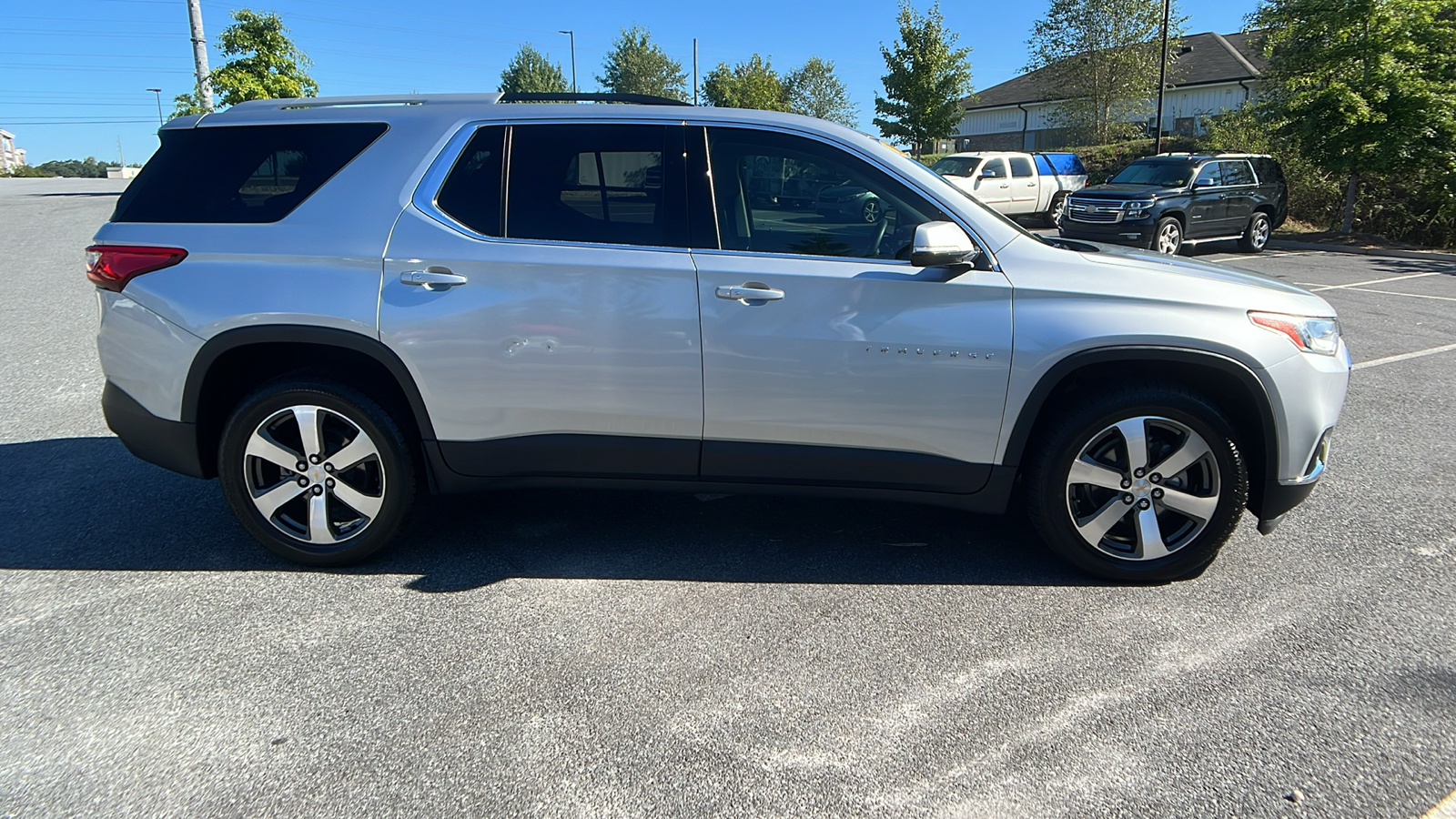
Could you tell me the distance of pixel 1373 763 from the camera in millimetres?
2586

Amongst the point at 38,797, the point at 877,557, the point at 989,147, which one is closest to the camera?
the point at 38,797

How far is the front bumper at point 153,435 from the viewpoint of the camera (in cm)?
376

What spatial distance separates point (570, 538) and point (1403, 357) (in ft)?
25.9

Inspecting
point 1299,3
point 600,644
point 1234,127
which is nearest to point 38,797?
point 600,644

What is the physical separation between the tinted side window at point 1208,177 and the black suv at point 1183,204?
2 centimetres

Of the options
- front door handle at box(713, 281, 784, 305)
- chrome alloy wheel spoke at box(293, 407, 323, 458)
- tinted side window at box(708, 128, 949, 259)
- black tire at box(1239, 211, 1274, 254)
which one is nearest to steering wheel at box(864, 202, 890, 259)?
tinted side window at box(708, 128, 949, 259)

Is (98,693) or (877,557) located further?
(877,557)

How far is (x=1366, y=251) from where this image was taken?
1903 cm

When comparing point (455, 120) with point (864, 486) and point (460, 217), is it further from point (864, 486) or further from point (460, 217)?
point (864, 486)

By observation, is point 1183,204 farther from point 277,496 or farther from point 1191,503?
point 277,496

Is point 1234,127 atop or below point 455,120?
atop

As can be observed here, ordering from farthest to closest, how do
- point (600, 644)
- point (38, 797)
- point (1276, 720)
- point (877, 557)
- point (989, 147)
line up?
point (989, 147), point (877, 557), point (600, 644), point (1276, 720), point (38, 797)

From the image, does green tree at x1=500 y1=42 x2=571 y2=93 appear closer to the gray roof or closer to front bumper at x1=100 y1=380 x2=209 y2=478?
the gray roof

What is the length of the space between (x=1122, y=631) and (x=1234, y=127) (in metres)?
29.9
